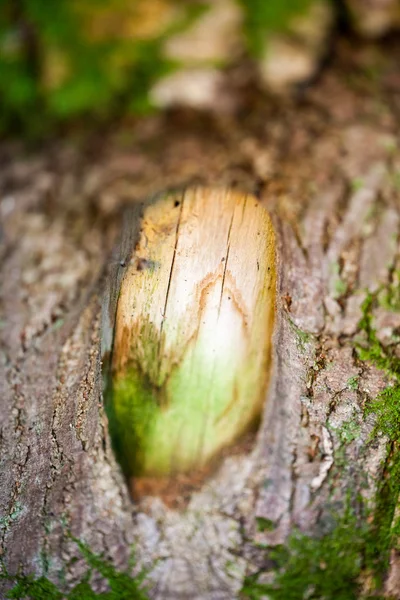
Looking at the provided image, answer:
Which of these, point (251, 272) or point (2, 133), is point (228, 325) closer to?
point (251, 272)

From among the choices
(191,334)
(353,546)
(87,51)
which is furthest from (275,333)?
(87,51)

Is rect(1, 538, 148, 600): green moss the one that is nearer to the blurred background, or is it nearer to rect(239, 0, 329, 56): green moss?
the blurred background

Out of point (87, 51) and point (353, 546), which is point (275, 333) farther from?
point (87, 51)

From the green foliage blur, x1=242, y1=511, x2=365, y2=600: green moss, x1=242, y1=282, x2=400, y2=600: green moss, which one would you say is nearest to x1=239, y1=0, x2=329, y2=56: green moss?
the green foliage blur

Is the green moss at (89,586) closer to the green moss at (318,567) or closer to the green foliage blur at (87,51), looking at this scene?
the green moss at (318,567)

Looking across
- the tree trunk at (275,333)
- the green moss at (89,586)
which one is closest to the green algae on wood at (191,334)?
the tree trunk at (275,333)

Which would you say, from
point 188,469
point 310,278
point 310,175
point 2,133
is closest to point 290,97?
point 310,175

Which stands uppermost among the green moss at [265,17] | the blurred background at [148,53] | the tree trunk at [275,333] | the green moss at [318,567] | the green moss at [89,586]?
the green moss at [265,17]
